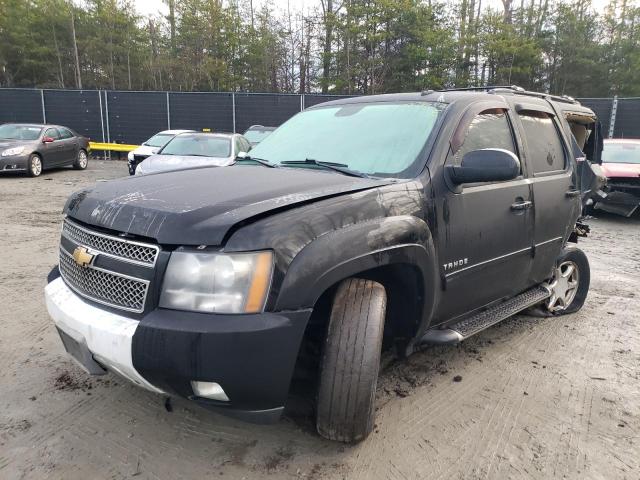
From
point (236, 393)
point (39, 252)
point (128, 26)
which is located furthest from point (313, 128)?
point (128, 26)

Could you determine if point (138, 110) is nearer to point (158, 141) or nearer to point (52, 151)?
point (52, 151)

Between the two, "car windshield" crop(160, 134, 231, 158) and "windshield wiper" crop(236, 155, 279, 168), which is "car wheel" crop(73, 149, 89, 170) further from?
"windshield wiper" crop(236, 155, 279, 168)

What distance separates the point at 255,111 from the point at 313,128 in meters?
18.0

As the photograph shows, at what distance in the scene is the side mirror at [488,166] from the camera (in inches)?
103

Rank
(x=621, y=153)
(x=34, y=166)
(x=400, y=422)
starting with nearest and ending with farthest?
(x=400, y=422)
(x=621, y=153)
(x=34, y=166)

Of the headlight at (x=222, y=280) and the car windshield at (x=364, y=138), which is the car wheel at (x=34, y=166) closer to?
the car windshield at (x=364, y=138)

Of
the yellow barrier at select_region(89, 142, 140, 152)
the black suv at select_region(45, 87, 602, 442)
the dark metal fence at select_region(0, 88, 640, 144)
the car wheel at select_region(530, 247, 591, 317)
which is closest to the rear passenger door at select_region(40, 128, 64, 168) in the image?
the yellow barrier at select_region(89, 142, 140, 152)

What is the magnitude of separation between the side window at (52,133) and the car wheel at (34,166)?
0.87 metres

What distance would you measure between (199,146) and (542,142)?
811 cm

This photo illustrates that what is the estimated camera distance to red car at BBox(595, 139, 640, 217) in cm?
930

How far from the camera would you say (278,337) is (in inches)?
77.1

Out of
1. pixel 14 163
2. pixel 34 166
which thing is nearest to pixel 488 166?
pixel 14 163

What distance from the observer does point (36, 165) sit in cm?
1348

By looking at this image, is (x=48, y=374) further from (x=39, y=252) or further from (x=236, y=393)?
(x=39, y=252)
